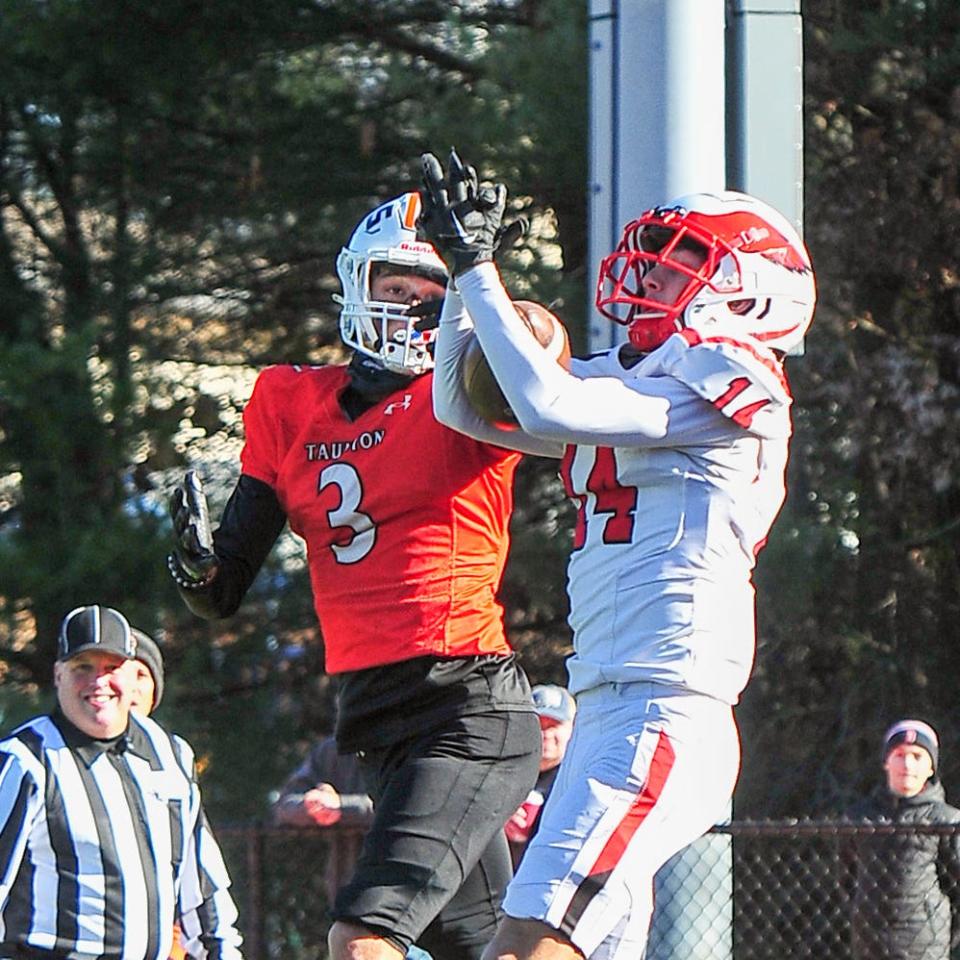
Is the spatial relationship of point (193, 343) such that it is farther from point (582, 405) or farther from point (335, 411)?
point (582, 405)

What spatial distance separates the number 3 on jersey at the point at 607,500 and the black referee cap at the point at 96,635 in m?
1.91

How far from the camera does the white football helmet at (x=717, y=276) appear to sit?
130 inches

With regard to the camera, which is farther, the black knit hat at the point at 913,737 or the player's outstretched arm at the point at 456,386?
the black knit hat at the point at 913,737

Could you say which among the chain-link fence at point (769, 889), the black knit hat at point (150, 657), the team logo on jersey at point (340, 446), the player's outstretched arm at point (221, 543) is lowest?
the chain-link fence at point (769, 889)

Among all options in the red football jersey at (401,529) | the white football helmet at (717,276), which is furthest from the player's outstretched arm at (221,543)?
the white football helmet at (717,276)

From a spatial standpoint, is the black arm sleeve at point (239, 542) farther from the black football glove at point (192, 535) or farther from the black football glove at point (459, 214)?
the black football glove at point (459, 214)

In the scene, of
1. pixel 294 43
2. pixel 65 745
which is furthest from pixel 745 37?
pixel 294 43

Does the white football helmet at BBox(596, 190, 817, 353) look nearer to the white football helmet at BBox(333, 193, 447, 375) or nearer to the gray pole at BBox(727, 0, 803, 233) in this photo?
the white football helmet at BBox(333, 193, 447, 375)

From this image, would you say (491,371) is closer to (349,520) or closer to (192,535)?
(349,520)

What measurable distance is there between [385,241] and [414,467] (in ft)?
1.54

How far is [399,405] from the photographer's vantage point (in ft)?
12.2

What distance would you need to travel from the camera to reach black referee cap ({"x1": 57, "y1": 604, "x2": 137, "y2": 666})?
4.89 m

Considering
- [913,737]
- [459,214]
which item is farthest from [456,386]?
[913,737]

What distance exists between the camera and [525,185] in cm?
927
